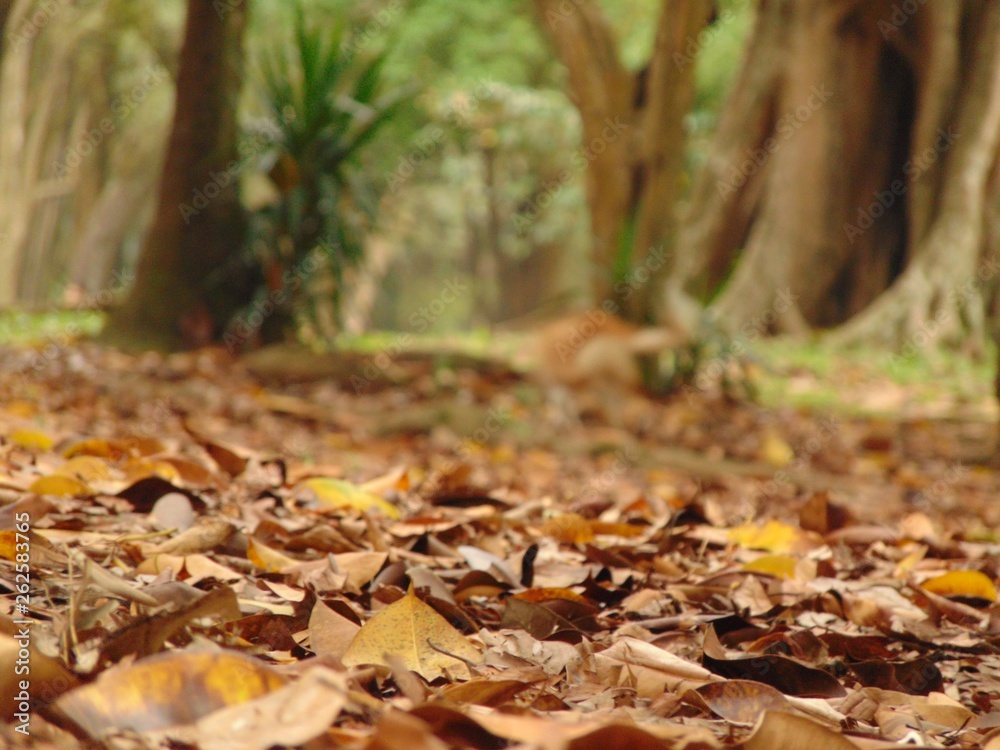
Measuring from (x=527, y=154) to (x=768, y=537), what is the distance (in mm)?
15989

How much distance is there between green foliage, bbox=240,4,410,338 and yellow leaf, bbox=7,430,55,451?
3635 mm

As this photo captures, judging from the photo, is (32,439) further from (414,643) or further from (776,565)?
(776,565)

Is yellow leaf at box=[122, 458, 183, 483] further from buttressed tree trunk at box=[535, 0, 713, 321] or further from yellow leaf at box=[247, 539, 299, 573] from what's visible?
buttressed tree trunk at box=[535, 0, 713, 321]

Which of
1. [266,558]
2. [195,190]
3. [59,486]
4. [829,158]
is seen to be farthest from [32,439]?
[829,158]

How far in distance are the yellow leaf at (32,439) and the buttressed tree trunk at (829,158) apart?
7.01 meters

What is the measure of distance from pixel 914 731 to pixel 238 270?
4.97 m

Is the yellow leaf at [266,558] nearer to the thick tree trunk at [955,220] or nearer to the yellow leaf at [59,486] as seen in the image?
the yellow leaf at [59,486]

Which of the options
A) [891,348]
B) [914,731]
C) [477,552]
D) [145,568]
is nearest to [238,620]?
[145,568]

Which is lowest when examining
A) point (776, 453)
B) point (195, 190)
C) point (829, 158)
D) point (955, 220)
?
point (776, 453)

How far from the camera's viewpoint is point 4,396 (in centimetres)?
321

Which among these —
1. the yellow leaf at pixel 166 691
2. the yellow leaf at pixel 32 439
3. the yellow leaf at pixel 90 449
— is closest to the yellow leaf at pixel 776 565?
the yellow leaf at pixel 166 691

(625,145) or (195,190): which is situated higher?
(625,145)

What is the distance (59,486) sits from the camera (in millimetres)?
1499

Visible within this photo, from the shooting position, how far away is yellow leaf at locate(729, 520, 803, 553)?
1760mm
